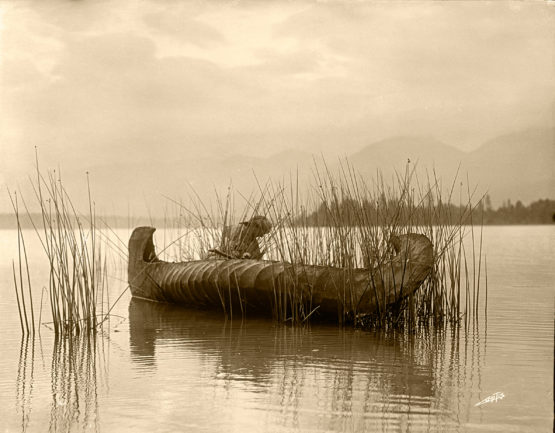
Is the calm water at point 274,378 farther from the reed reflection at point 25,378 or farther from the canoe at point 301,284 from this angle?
the canoe at point 301,284

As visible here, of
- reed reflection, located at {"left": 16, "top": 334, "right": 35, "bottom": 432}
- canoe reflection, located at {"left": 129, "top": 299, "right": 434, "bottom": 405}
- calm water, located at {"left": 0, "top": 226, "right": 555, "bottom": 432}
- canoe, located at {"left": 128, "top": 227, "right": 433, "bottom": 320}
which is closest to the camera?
calm water, located at {"left": 0, "top": 226, "right": 555, "bottom": 432}

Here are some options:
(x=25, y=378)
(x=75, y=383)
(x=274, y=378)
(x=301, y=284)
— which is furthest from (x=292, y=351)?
(x=25, y=378)

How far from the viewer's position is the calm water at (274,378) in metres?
2.34

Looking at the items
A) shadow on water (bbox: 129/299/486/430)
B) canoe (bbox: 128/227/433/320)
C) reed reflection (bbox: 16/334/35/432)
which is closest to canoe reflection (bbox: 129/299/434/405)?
shadow on water (bbox: 129/299/486/430)

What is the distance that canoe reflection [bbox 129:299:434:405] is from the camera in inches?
113

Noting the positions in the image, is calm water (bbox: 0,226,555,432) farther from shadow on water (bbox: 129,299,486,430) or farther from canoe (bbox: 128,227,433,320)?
canoe (bbox: 128,227,433,320)

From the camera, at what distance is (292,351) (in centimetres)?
345

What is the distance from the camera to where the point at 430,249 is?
4.04 metres

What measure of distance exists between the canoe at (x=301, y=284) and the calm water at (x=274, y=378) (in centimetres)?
15

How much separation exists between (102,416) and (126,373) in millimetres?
641

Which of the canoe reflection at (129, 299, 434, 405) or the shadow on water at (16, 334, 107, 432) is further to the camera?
the canoe reflection at (129, 299, 434, 405)
